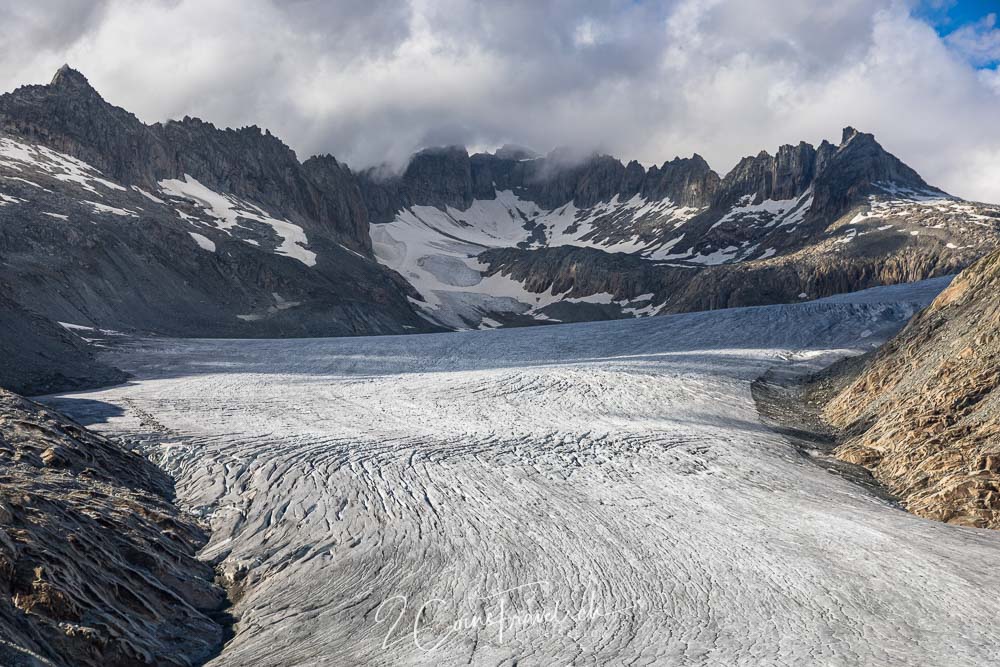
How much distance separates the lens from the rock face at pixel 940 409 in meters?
11.7

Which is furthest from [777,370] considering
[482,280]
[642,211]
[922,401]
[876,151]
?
[642,211]

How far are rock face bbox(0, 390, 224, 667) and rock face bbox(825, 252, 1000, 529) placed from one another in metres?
11.1

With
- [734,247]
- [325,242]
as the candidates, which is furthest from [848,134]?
[325,242]

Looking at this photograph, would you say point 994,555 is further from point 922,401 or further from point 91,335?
point 91,335

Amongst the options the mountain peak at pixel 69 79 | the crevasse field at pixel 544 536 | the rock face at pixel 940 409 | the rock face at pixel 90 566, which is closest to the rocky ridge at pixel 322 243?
the mountain peak at pixel 69 79

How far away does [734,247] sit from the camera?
134m

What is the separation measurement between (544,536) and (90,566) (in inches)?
220

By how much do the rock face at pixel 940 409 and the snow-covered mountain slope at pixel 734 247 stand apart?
75.9 m

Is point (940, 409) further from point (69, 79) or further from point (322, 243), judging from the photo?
point (69, 79)

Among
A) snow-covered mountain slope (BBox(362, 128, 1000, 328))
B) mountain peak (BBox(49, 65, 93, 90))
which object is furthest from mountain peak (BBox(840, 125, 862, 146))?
mountain peak (BBox(49, 65, 93, 90))

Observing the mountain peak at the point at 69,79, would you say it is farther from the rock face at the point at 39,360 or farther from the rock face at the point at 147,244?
the rock face at the point at 39,360

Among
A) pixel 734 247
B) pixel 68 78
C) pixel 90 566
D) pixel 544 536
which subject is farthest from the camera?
pixel 734 247

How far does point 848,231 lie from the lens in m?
106

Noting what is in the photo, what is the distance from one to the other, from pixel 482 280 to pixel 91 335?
9867cm
